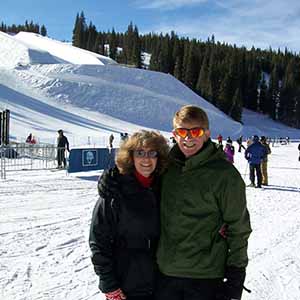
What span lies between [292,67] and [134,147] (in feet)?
403

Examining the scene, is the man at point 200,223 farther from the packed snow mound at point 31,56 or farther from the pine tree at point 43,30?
the pine tree at point 43,30

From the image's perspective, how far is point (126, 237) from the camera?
2645mm

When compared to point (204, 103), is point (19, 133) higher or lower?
lower

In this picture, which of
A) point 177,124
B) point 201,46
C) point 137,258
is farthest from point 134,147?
point 201,46

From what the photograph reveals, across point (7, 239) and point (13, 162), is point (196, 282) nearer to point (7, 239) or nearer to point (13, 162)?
point (7, 239)

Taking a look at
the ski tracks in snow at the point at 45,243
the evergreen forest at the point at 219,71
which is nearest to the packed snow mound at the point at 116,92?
the evergreen forest at the point at 219,71

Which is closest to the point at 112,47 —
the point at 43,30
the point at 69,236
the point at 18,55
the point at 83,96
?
the point at 18,55

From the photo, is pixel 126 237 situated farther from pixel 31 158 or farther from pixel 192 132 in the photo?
pixel 31 158

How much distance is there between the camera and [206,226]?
2570 mm

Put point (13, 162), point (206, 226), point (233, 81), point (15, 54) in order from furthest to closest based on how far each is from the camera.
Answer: point (233, 81), point (15, 54), point (13, 162), point (206, 226)

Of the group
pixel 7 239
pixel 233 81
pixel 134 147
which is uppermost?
pixel 233 81

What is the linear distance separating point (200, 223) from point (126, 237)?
1.45ft

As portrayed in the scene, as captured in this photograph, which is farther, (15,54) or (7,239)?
(15,54)

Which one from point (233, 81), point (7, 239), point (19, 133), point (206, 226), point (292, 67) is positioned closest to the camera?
point (206, 226)
